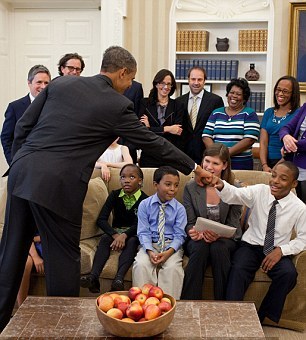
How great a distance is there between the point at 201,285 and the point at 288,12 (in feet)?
12.0

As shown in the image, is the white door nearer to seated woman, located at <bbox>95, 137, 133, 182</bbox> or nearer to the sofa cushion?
seated woman, located at <bbox>95, 137, 133, 182</bbox>

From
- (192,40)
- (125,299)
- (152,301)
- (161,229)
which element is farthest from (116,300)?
(192,40)

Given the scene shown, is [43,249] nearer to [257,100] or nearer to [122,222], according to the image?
[122,222]

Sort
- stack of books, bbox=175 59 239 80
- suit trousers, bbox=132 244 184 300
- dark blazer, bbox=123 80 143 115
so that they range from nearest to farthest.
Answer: suit trousers, bbox=132 244 184 300 < dark blazer, bbox=123 80 143 115 < stack of books, bbox=175 59 239 80

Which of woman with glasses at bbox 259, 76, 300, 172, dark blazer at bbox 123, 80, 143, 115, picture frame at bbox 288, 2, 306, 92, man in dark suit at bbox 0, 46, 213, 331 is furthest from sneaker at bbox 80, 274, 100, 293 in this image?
picture frame at bbox 288, 2, 306, 92

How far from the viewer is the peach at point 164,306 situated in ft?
7.73

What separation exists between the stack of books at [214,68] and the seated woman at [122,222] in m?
2.70

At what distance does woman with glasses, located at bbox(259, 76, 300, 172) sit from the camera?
14.3 feet

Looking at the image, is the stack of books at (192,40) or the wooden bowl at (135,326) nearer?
the wooden bowl at (135,326)

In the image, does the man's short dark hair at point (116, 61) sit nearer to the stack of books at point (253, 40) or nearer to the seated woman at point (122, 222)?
the seated woman at point (122, 222)

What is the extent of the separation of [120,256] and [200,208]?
1.93ft

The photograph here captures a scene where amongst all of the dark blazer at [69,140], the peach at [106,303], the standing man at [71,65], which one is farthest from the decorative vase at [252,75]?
the peach at [106,303]

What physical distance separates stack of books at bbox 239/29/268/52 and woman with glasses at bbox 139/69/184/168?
187 centimetres

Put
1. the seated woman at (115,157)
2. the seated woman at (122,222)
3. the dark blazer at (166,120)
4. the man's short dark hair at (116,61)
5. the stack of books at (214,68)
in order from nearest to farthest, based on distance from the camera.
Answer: the man's short dark hair at (116,61) → the seated woman at (122,222) → the seated woman at (115,157) → the dark blazer at (166,120) → the stack of books at (214,68)
